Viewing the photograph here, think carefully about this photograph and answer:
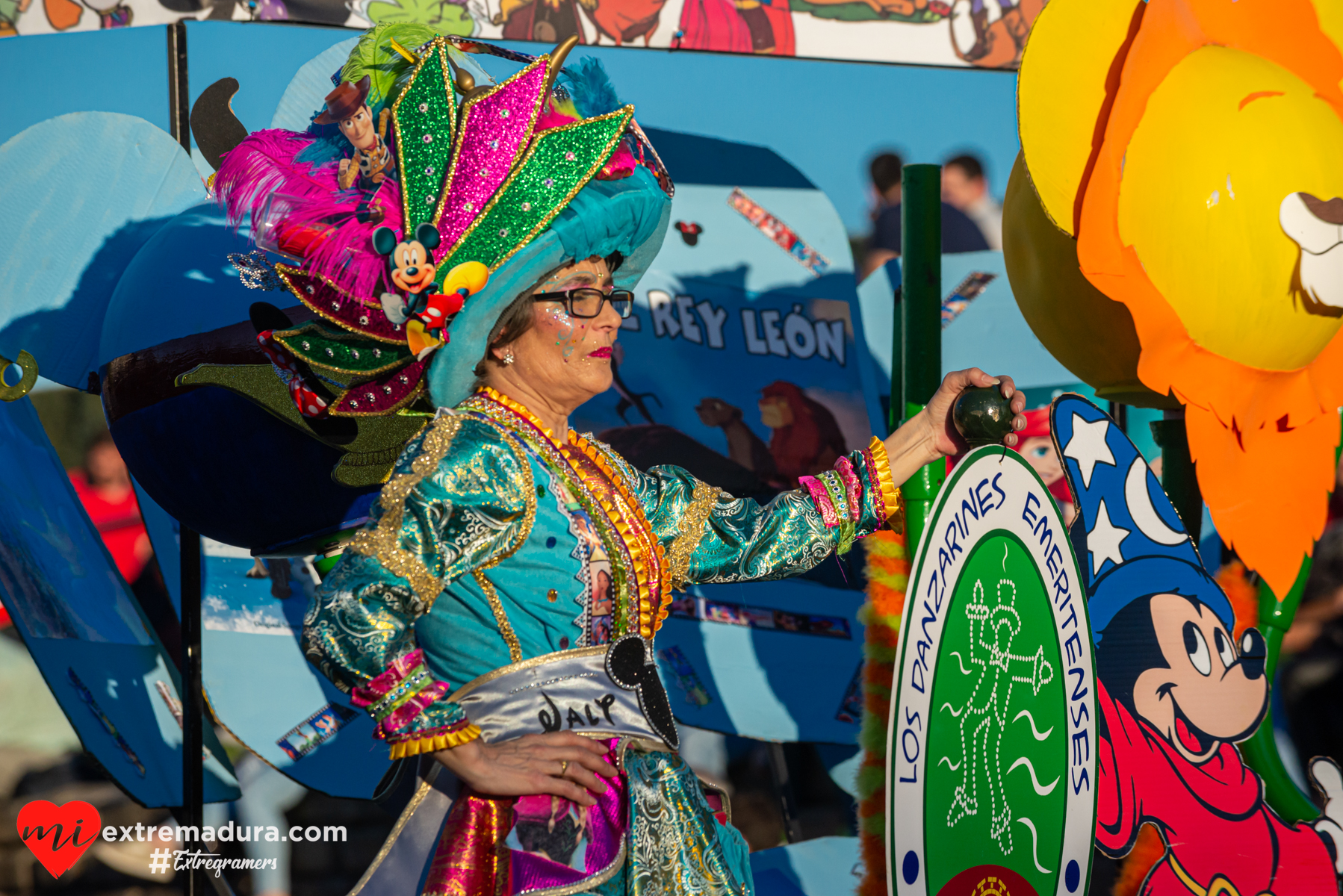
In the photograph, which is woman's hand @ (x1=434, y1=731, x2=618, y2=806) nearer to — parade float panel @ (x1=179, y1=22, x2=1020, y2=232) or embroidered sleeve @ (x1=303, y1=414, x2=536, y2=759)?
embroidered sleeve @ (x1=303, y1=414, x2=536, y2=759)

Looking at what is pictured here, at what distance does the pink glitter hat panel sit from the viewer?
1563mm

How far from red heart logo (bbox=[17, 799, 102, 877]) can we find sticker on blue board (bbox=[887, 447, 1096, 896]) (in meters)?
1.74

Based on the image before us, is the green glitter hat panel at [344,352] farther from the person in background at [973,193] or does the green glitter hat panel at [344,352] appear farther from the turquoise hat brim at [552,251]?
the person in background at [973,193]

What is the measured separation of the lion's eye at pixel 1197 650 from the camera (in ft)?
7.99

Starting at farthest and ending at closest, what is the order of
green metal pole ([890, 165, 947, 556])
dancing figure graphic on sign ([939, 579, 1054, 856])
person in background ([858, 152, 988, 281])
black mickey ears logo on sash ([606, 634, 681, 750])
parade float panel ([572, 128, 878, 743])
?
person in background ([858, 152, 988, 281]) → parade float panel ([572, 128, 878, 743]) → green metal pole ([890, 165, 947, 556]) → dancing figure graphic on sign ([939, 579, 1054, 856]) → black mickey ears logo on sash ([606, 634, 681, 750])

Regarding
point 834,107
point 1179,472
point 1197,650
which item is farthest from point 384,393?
point 1179,472

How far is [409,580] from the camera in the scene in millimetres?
1376

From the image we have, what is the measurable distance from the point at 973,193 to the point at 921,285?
38.3 inches

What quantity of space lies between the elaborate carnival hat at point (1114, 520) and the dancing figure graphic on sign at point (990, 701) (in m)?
0.31

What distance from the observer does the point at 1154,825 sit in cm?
235

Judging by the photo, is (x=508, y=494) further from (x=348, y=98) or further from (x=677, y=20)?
(x=677, y=20)

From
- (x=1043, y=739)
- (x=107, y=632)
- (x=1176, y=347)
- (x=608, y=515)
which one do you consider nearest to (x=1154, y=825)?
(x=1043, y=739)

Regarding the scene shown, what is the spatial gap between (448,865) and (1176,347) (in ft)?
5.05

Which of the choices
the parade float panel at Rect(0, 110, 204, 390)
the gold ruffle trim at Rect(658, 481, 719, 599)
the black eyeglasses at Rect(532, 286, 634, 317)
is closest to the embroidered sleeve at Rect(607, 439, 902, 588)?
the gold ruffle trim at Rect(658, 481, 719, 599)
